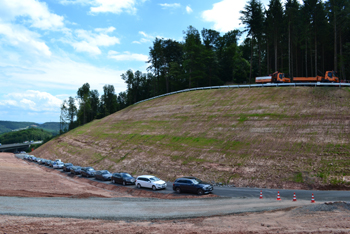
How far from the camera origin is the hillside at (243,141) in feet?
85.0

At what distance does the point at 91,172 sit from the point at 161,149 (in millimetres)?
11289

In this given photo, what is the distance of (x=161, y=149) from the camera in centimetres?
3991

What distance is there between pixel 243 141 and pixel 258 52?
47.1 metres

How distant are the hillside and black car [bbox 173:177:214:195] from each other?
4954 millimetres

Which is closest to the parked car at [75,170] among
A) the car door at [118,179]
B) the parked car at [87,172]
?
the parked car at [87,172]

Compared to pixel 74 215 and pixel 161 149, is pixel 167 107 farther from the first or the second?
pixel 74 215

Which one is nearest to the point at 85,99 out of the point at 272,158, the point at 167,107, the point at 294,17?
the point at 167,107

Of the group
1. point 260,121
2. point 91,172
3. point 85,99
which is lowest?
point 91,172

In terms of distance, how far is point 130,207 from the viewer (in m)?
17.7

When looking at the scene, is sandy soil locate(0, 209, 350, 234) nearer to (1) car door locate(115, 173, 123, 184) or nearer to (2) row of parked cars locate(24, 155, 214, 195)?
(2) row of parked cars locate(24, 155, 214, 195)

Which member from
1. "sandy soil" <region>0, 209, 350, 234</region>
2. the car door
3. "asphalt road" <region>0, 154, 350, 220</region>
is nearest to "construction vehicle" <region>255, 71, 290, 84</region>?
"asphalt road" <region>0, 154, 350, 220</region>

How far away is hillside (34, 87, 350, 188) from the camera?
85.0ft

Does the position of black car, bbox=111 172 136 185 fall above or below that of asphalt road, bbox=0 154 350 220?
below

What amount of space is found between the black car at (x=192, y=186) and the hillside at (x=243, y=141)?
4954 millimetres
